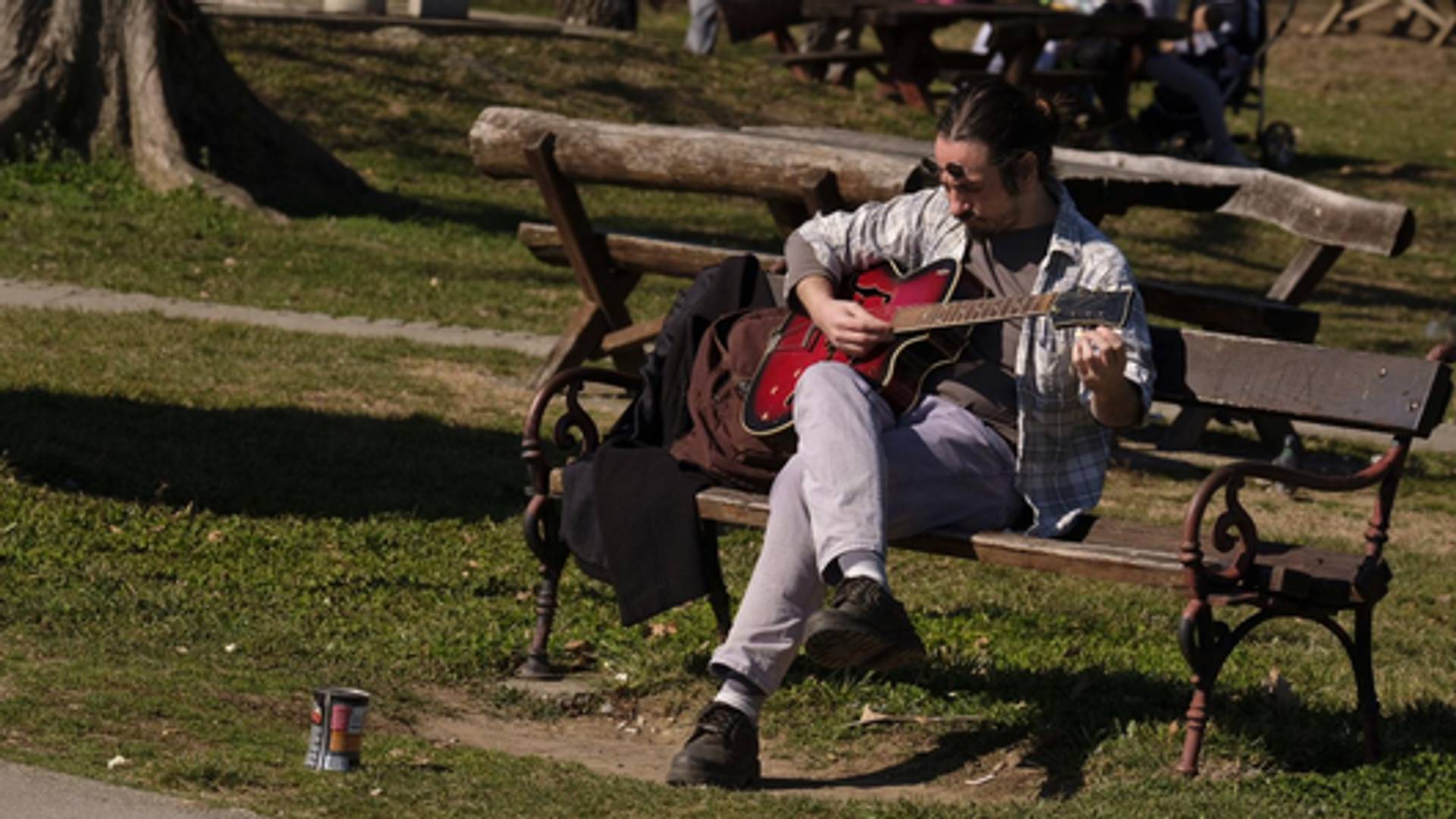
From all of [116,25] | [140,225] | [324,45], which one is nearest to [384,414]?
[140,225]

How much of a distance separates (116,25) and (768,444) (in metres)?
10.1

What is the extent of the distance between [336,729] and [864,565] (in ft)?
3.69

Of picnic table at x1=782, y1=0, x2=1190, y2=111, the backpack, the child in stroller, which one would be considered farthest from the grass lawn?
the child in stroller

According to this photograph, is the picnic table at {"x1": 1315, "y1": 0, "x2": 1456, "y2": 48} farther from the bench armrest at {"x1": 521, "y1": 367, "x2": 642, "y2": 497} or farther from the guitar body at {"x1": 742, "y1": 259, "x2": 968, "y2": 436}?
the guitar body at {"x1": 742, "y1": 259, "x2": 968, "y2": 436}

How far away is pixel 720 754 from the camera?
4.95 metres

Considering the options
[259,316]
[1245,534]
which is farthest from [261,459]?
[1245,534]

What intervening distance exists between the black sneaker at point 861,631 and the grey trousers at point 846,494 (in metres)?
0.13

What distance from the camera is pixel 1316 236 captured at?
9375 mm

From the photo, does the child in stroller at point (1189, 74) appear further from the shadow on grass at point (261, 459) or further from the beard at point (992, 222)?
the beard at point (992, 222)

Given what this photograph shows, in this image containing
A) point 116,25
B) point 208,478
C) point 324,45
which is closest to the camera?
point 208,478

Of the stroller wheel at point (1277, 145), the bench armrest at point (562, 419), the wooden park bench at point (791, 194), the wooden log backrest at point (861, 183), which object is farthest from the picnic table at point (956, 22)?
the bench armrest at point (562, 419)

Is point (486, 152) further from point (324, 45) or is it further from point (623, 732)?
point (324, 45)

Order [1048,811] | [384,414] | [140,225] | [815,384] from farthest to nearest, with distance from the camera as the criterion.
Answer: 1. [140,225]
2. [384,414]
3. [815,384]
4. [1048,811]

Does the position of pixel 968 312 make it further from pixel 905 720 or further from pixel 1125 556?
pixel 905 720
